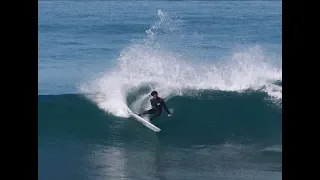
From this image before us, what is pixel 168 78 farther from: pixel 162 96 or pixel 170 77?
pixel 162 96

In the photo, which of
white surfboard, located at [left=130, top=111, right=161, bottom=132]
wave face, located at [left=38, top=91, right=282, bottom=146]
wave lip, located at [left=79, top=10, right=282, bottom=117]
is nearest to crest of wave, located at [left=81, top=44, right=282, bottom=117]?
wave lip, located at [left=79, top=10, right=282, bottom=117]

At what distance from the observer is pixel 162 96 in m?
13.8

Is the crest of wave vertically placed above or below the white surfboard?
above

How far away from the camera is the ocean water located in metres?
10.8

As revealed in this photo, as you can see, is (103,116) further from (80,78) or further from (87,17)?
(87,17)

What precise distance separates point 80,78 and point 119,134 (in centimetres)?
423

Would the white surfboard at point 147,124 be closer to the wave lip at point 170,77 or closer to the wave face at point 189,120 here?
the wave face at point 189,120

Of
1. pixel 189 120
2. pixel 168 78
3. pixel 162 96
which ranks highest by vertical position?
pixel 168 78

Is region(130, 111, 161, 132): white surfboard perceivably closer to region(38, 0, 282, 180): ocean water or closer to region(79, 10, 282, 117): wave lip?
region(38, 0, 282, 180): ocean water

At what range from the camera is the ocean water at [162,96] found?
10812 mm

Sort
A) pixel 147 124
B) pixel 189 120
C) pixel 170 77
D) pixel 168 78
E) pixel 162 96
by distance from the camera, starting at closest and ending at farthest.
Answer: pixel 147 124
pixel 189 120
pixel 162 96
pixel 168 78
pixel 170 77

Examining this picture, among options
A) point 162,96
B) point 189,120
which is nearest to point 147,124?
point 189,120

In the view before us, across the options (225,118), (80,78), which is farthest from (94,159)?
(80,78)
